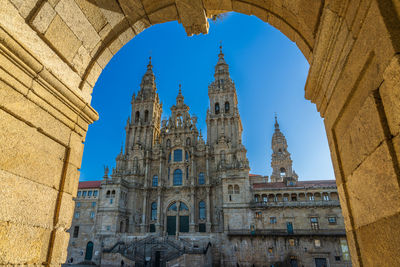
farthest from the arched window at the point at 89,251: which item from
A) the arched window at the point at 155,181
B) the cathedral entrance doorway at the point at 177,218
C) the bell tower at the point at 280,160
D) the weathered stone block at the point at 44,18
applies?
the weathered stone block at the point at 44,18

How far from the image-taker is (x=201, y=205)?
1438 inches

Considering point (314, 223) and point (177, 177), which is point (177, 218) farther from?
point (314, 223)

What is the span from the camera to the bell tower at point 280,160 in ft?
182

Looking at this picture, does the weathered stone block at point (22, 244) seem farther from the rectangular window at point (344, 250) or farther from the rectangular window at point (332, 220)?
the rectangular window at point (332, 220)

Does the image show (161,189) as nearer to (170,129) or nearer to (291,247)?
(170,129)

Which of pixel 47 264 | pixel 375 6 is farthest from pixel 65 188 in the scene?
pixel 375 6

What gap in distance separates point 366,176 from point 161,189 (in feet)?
120

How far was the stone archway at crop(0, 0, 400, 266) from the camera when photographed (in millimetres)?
2279

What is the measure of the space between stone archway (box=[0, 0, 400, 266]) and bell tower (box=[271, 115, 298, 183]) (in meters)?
53.3

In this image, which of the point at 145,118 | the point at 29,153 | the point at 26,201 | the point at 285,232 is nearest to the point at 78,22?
the point at 29,153

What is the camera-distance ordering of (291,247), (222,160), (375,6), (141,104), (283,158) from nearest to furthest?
1. (375,6)
2. (291,247)
3. (222,160)
4. (141,104)
5. (283,158)

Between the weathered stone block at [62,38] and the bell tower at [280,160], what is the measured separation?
54.1 metres

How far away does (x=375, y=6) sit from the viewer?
2.19m

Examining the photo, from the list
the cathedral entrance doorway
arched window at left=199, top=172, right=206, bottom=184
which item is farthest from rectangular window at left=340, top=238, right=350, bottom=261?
the cathedral entrance doorway
